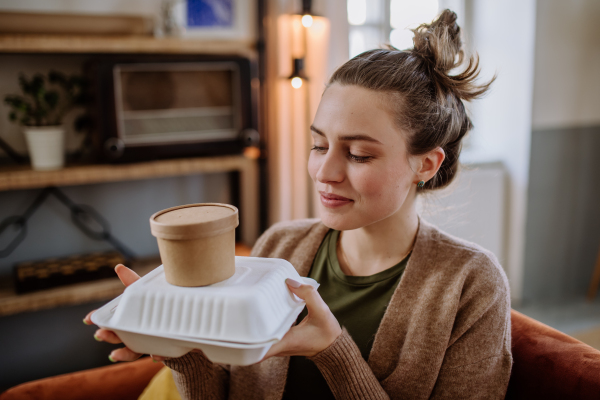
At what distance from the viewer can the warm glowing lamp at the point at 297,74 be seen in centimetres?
201

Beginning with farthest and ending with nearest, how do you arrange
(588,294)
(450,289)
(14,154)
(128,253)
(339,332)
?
(588,294)
(128,253)
(14,154)
(450,289)
(339,332)

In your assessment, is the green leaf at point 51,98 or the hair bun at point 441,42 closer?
the hair bun at point 441,42

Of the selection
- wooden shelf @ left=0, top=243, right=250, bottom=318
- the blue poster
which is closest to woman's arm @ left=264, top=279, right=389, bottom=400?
wooden shelf @ left=0, top=243, right=250, bottom=318

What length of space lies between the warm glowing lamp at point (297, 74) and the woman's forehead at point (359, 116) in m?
1.06

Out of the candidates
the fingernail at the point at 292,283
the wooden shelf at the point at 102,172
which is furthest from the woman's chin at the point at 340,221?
the wooden shelf at the point at 102,172

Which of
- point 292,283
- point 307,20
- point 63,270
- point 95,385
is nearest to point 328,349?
point 292,283

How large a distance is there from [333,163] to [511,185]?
7.19 ft

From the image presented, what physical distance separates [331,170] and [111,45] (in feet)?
4.20

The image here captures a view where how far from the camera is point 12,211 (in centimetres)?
202

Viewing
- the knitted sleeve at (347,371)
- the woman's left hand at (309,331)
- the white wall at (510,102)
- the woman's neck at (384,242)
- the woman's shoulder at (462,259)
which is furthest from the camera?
the white wall at (510,102)

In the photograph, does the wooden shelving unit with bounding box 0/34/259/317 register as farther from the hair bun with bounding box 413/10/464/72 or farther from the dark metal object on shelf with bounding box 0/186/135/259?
the hair bun with bounding box 413/10/464/72

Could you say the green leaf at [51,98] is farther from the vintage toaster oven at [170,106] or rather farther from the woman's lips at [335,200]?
the woman's lips at [335,200]

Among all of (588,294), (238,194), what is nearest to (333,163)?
(238,194)

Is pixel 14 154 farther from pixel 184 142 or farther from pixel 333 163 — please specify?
pixel 333 163
